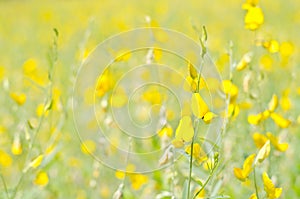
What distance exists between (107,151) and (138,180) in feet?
0.49

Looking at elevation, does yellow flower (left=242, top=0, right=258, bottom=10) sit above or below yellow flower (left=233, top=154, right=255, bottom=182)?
above

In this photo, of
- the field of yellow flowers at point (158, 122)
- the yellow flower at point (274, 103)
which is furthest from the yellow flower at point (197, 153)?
the yellow flower at point (274, 103)

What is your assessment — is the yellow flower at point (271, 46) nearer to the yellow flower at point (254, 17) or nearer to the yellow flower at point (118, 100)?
the yellow flower at point (254, 17)

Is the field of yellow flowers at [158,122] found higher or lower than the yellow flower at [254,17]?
lower

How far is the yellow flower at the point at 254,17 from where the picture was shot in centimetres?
115

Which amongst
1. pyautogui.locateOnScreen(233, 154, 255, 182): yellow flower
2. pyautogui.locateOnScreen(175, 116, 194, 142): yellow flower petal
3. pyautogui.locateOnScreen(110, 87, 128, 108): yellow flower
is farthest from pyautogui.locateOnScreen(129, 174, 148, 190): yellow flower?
pyautogui.locateOnScreen(175, 116, 194, 142): yellow flower petal

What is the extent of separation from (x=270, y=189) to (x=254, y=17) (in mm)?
493

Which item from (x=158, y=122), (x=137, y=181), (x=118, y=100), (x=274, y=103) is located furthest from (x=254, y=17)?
(x=118, y=100)

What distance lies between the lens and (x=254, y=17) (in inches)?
45.6

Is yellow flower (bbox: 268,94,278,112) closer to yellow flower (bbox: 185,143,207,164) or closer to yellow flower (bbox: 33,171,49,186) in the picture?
yellow flower (bbox: 185,143,207,164)

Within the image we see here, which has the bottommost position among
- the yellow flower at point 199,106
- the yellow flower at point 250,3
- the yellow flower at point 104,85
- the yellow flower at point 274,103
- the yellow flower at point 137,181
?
the yellow flower at point 137,181

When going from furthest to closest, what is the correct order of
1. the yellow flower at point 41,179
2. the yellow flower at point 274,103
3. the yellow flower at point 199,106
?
the yellow flower at point 41,179
the yellow flower at point 274,103
the yellow flower at point 199,106

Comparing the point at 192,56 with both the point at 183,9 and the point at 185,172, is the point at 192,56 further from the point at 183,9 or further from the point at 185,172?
the point at 183,9

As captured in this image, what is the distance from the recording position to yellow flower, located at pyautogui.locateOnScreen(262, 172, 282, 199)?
81 cm
